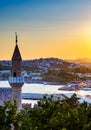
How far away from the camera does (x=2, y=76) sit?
87.3m

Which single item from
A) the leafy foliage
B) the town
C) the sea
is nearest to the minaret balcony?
the leafy foliage

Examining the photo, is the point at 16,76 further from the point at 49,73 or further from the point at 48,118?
the point at 49,73

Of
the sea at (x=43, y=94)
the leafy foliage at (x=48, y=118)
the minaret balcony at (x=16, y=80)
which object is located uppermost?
the minaret balcony at (x=16, y=80)

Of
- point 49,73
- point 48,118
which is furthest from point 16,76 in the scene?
point 49,73

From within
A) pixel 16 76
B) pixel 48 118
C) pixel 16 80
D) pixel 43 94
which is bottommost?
pixel 43 94

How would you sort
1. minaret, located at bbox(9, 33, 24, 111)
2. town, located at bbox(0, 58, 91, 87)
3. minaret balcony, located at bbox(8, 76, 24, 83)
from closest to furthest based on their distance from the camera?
minaret, located at bbox(9, 33, 24, 111) < minaret balcony, located at bbox(8, 76, 24, 83) < town, located at bbox(0, 58, 91, 87)

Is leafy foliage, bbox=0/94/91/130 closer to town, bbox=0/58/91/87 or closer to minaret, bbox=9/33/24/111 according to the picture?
minaret, bbox=9/33/24/111

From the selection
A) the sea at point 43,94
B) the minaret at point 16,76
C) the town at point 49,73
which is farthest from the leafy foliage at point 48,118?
the town at point 49,73

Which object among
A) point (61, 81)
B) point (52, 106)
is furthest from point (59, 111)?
point (61, 81)

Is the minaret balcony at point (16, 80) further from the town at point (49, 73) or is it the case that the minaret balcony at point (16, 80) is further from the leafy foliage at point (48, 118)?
the town at point (49, 73)

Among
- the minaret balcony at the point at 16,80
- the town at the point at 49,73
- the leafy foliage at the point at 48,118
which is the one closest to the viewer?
the leafy foliage at the point at 48,118

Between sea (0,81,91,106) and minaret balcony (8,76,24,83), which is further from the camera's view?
sea (0,81,91,106)

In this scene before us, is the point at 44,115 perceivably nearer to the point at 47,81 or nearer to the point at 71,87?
the point at 71,87

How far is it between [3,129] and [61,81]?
73.7m
